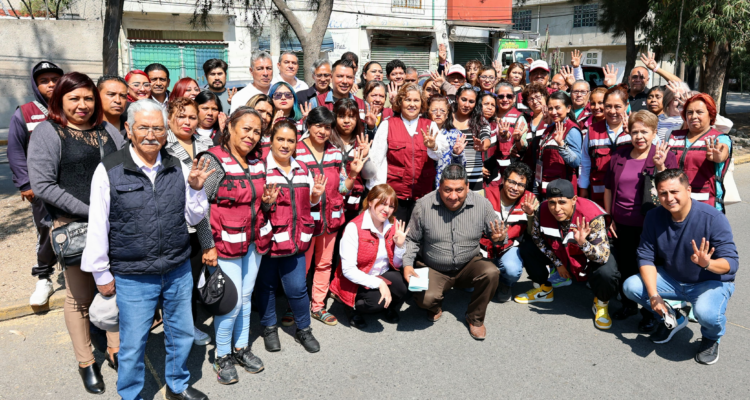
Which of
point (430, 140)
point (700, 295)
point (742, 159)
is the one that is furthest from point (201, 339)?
point (742, 159)

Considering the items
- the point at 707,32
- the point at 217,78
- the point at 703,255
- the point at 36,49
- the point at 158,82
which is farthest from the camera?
the point at 36,49

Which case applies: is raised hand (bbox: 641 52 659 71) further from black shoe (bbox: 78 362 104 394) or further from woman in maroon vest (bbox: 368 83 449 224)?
black shoe (bbox: 78 362 104 394)

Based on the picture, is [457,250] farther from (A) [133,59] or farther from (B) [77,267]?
(A) [133,59]

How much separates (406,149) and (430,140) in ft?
0.78

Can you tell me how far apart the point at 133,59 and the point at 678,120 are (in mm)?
17204

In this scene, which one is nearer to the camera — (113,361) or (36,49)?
(113,361)

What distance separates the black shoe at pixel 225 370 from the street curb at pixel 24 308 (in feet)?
6.42

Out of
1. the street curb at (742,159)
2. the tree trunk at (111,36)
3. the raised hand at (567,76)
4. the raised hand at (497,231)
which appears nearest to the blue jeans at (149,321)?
the raised hand at (497,231)

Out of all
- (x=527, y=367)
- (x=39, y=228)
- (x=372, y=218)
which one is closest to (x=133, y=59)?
(x=39, y=228)

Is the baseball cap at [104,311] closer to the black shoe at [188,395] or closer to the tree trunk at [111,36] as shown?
the black shoe at [188,395]

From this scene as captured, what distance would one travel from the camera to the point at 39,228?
4379mm

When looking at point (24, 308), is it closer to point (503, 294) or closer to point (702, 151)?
point (503, 294)

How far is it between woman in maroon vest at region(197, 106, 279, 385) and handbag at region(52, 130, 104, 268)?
2.30 feet

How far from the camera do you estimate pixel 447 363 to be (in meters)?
3.74
